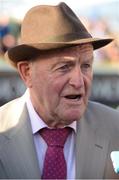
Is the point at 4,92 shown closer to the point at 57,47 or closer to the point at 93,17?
the point at 93,17

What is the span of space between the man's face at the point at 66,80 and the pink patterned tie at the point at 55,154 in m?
0.06

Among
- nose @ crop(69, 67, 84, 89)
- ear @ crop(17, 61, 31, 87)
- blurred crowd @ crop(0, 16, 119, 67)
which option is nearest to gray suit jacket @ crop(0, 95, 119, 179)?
ear @ crop(17, 61, 31, 87)

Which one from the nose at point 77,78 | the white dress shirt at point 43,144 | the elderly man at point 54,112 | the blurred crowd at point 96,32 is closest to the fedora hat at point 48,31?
the elderly man at point 54,112

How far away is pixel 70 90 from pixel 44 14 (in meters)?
0.32

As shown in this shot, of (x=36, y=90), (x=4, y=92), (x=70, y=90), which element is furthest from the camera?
(x=4, y=92)

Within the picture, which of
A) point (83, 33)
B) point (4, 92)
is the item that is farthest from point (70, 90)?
point (4, 92)

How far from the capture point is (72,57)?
1.92m

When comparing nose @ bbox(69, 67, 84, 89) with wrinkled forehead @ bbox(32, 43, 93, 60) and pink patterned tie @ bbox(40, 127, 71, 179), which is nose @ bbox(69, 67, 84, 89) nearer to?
wrinkled forehead @ bbox(32, 43, 93, 60)

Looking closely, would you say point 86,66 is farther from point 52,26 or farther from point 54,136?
point 54,136

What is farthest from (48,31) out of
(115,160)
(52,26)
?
(115,160)

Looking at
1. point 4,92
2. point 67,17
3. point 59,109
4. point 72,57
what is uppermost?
point 67,17

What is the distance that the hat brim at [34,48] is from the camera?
1.90 m

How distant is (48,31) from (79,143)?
0.46 metres

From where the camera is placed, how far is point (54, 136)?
6.65ft
